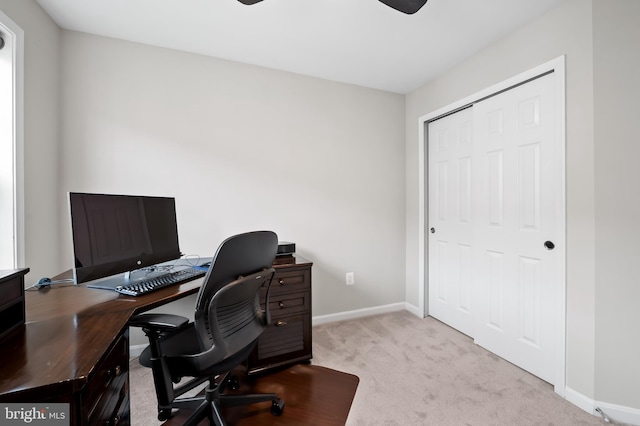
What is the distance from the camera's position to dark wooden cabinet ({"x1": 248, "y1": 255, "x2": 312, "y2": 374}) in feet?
6.58

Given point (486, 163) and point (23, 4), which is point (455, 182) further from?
point (23, 4)

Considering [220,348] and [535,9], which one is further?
[535,9]

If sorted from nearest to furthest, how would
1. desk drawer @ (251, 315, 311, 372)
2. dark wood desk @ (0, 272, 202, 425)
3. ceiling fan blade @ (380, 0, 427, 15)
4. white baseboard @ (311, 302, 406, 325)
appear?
dark wood desk @ (0, 272, 202, 425) < ceiling fan blade @ (380, 0, 427, 15) < desk drawer @ (251, 315, 311, 372) < white baseboard @ (311, 302, 406, 325)

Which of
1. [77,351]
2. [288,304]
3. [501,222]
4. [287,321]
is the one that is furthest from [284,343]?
[501,222]

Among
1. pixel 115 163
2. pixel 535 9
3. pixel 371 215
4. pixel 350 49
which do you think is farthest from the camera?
pixel 371 215

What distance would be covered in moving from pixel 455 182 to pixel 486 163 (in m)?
0.37

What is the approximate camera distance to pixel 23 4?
5.44 feet

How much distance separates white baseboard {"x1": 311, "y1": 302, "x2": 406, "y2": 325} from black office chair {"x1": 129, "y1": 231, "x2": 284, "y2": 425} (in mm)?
1375

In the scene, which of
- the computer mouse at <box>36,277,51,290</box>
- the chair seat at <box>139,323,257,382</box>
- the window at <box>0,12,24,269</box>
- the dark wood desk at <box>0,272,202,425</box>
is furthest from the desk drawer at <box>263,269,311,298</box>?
the window at <box>0,12,24,269</box>

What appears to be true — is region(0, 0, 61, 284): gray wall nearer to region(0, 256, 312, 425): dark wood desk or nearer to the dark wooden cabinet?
region(0, 256, 312, 425): dark wood desk

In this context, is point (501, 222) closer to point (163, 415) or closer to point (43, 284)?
point (163, 415)

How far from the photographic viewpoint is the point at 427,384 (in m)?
1.90

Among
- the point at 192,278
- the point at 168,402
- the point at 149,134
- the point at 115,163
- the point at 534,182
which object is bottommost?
the point at 168,402

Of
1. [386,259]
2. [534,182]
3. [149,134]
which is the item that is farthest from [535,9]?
[149,134]
